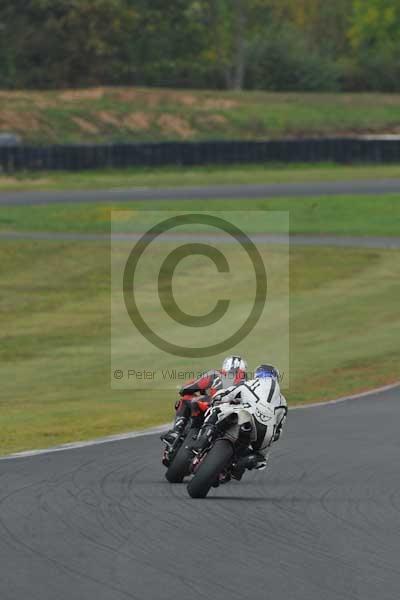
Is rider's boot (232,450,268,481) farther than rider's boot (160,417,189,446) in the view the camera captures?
No

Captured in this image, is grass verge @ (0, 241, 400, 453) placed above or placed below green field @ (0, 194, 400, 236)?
below

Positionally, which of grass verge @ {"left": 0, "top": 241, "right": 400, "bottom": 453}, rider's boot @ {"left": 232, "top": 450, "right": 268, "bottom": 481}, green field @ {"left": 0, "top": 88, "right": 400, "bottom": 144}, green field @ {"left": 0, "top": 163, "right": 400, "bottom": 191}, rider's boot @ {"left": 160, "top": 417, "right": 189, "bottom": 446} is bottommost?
grass verge @ {"left": 0, "top": 241, "right": 400, "bottom": 453}

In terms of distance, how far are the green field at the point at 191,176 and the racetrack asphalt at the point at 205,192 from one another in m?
1.85

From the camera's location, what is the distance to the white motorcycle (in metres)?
11.7

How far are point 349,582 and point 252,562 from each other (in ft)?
2.76

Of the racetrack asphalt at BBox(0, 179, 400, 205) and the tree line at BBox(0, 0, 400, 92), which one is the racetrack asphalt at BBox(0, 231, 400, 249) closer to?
the racetrack asphalt at BBox(0, 179, 400, 205)

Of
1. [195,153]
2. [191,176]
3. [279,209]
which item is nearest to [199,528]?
[279,209]

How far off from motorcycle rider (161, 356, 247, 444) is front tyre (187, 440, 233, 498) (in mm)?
887

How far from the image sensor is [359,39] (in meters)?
117

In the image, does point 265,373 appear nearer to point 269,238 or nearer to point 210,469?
point 210,469

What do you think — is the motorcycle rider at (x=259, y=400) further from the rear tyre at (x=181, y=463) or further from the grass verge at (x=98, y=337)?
the grass verge at (x=98, y=337)

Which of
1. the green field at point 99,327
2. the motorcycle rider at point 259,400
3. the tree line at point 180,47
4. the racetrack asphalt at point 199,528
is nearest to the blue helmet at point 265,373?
the motorcycle rider at point 259,400

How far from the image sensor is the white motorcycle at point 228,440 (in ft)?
38.4

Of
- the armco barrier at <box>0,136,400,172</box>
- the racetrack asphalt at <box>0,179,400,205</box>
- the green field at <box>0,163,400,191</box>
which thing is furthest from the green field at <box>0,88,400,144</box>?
the racetrack asphalt at <box>0,179,400,205</box>
